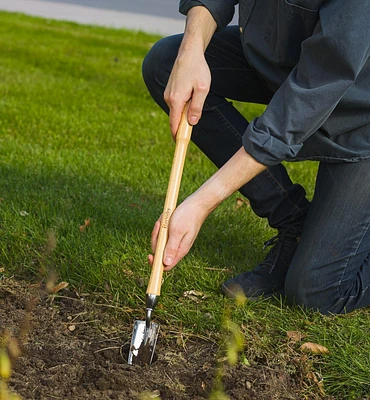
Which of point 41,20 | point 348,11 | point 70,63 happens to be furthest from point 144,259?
point 41,20

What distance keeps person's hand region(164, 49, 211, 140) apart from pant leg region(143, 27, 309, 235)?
2.02 ft

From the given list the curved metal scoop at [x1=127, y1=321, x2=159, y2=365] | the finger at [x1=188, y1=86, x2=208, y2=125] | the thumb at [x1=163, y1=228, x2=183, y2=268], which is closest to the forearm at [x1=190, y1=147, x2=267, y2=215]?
the thumb at [x1=163, y1=228, x2=183, y2=268]

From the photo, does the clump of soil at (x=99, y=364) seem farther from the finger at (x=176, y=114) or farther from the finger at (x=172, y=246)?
the finger at (x=176, y=114)

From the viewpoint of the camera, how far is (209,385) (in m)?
2.21

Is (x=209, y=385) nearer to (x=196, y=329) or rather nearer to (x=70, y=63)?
(x=196, y=329)

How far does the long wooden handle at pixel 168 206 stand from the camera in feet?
7.42

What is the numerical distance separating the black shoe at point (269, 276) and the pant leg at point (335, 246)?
138mm

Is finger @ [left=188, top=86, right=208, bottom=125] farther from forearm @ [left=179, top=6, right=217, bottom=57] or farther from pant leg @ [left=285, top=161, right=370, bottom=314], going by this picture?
pant leg @ [left=285, top=161, right=370, bottom=314]

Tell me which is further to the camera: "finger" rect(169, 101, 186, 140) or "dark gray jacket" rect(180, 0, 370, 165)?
"finger" rect(169, 101, 186, 140)

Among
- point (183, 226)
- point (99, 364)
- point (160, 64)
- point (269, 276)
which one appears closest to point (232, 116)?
point (160, 64)

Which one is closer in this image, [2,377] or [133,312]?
[2,377]

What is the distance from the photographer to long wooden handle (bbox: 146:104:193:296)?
2.26 metres

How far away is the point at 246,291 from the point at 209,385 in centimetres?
66

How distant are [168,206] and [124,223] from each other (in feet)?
3.68
